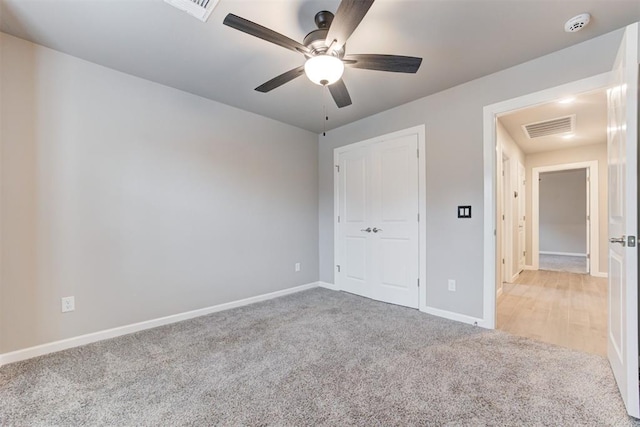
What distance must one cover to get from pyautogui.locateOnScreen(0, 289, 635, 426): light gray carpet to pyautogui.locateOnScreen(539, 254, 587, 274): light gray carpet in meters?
4.53

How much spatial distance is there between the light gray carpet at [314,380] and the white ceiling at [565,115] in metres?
2.15

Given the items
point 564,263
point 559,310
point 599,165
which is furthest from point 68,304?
point 564,263

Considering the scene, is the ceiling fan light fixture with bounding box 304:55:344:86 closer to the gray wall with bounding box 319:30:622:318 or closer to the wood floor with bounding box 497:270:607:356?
the gray wall with bounding box 319:30:622:318

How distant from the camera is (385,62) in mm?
1786

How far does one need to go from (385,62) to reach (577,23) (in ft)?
4.53

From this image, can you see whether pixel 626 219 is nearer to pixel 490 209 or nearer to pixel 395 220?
pixel 490 209

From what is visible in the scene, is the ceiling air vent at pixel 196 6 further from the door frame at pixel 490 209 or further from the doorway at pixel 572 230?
the doorway at pixel 572 230

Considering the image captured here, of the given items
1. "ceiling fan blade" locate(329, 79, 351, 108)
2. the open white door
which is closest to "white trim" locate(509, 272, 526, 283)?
the open white door

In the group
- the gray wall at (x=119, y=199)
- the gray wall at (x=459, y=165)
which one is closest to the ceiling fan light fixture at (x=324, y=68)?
the gray wall at (x=459, y=165)

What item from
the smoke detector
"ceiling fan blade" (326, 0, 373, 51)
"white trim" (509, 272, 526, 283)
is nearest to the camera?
"ceiling fan blade" (326, 0, 373, 51)

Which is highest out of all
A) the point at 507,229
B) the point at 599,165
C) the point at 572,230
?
the point at 599,165

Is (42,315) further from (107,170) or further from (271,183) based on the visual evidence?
(271,183)

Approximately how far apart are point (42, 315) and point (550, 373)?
146 inches

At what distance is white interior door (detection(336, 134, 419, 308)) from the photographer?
3.30m
